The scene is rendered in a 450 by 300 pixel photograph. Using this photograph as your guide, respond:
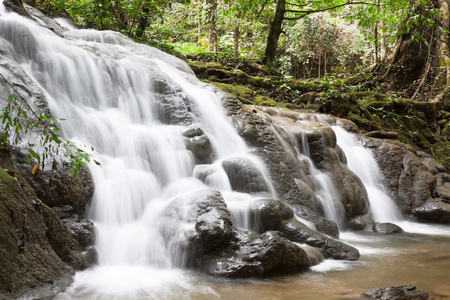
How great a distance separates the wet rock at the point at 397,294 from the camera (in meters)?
3.03

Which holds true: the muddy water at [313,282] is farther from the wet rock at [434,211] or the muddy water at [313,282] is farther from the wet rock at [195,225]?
the wet rock at [434,211]

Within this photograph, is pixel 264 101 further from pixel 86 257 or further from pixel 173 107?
pixel 86 257

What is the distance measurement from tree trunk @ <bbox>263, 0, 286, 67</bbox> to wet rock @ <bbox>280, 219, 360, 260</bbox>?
9.93 m

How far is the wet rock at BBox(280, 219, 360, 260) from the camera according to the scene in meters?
4.58

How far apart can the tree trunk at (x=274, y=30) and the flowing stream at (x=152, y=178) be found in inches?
226

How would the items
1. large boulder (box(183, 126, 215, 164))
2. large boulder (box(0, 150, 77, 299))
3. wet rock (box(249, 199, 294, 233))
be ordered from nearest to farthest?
large boulder (box(0, 150, 77, 299)), wet rock (box(249, 199, 294, 233)), large boulder (box(183, 126, 215, 164))

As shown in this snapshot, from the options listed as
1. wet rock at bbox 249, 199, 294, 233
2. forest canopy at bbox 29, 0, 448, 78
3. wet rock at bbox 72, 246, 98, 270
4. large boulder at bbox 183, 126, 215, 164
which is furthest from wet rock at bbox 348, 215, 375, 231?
A: forest canopy at bbox 29, 0, 448, 78

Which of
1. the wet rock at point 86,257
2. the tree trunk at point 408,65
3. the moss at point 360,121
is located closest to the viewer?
the wet rock at point 86,257

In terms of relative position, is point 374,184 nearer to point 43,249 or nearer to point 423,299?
point 423,299

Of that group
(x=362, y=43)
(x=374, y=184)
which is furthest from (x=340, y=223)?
(x=362, y=43)

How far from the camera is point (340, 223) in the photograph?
657cm

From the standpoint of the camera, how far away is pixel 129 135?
5812 mm

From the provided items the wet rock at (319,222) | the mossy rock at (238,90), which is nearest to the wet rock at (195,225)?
the wet rock at (319,222)

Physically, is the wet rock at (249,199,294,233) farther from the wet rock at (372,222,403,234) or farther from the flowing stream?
the wet rock at (372,222,403,234)
